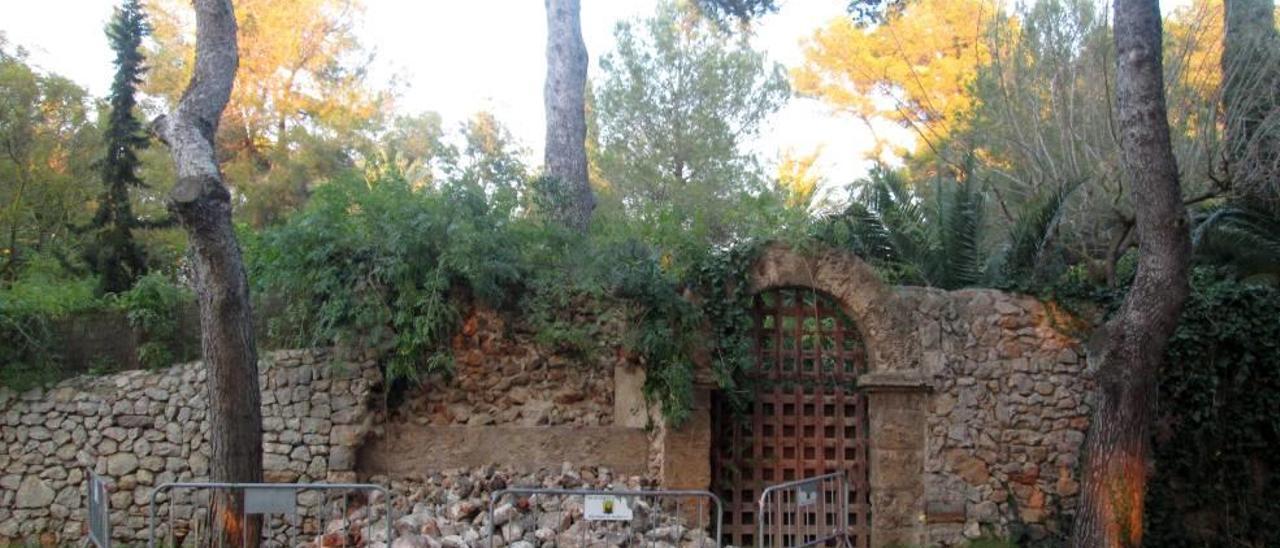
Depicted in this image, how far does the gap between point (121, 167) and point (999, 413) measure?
11167 mm

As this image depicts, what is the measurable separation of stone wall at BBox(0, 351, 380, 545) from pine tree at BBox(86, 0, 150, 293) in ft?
10.9

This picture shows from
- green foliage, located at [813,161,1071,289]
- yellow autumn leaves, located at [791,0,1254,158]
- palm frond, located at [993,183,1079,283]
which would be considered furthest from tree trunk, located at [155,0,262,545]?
yellow autumn leaves, located at [791,0,1254,158]

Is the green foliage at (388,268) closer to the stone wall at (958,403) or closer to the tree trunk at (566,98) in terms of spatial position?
the stone wall at (958,403)

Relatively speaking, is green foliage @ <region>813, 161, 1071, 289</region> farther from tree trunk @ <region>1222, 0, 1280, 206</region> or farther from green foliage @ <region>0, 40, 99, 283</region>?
green foliage @ <region>0, 40, 99, 283</region>

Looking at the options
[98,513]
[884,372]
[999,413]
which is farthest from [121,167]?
[999,413]

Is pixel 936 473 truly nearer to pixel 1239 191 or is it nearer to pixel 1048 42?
pixel 1239 191

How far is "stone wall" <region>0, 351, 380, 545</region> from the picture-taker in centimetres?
1041

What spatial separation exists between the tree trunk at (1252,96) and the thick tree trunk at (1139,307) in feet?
11.2

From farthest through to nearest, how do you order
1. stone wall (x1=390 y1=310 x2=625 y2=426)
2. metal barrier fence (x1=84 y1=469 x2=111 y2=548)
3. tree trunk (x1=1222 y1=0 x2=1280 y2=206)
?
tree trunk (x1=1222 y1=0 x2=1280 y2=206) < stone wall (x1=390 y1=310 x2=625 y2=426) < metal barrier fence (x1=84 y1=469 x2=111 y2=548)

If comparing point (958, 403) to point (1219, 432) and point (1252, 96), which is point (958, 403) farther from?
point (1252, 96)

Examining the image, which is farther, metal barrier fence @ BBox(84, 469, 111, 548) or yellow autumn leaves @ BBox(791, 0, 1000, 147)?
yellow autumn leaves @ BBox(791, 0, 1000, 147)

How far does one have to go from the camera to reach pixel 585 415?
428 inches

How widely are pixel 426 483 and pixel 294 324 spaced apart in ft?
6.73

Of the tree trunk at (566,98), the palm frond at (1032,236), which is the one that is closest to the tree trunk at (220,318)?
the tree trunk at (566,98)
